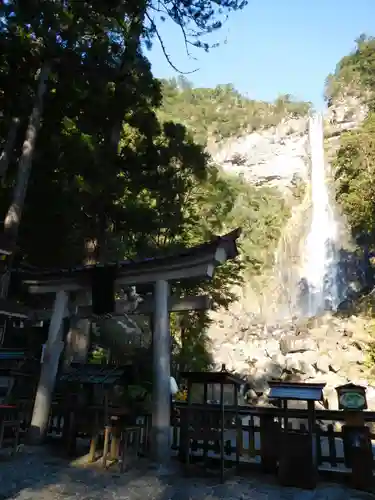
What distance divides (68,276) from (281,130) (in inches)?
1599

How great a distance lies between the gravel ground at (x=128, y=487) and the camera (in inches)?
183

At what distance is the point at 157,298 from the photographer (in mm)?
7141

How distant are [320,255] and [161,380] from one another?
29047mm

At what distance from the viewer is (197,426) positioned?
231 inches

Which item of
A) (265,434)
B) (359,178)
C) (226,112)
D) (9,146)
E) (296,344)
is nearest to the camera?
(265,434)

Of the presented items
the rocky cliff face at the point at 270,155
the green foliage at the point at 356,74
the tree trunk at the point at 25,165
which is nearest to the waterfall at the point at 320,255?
the rocky cliff face at the point at 270,155

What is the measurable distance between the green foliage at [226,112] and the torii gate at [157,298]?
37041 millimetres

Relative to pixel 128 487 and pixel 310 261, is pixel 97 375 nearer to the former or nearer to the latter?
pixel 128 487

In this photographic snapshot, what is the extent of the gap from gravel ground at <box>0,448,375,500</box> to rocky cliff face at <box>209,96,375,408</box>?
1001cm

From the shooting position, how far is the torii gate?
6414 mm

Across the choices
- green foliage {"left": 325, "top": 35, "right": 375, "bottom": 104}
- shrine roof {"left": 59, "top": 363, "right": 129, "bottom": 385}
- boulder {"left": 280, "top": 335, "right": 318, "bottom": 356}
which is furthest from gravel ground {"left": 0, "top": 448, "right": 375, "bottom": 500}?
green foliage {"left": 325, "top": 35, "right": 375, "bottom": 104}

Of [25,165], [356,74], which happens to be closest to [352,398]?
[25,165]

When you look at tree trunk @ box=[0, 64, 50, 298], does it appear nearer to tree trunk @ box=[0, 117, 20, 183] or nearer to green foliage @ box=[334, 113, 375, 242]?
tree trunk @ box=[0, 117, 20, 183]

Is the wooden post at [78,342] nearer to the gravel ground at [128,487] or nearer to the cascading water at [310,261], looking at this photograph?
the gravel ground at [128,487]
